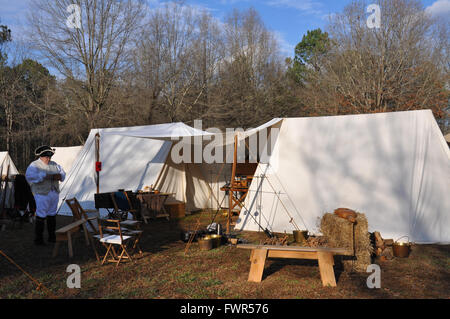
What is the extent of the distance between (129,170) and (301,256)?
18.5 ft

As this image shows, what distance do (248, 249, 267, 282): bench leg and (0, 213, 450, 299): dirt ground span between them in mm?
91

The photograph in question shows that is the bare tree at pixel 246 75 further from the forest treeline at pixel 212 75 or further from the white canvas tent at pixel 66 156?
the white canvas tent at pixel 66 156

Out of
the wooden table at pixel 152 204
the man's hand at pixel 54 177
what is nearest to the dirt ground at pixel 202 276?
the man's hand at pixel 54 177

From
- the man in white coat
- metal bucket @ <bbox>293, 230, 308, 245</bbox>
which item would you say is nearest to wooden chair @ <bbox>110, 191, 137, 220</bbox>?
the man in white coat

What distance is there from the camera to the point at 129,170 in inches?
331

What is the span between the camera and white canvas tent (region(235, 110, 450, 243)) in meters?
5.36

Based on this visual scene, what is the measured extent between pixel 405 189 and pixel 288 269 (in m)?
2.48

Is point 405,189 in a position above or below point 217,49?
below

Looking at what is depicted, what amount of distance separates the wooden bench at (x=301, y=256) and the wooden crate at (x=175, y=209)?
14.8ft
